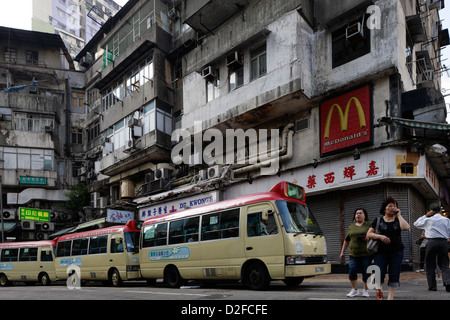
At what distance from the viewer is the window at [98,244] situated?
1650cm

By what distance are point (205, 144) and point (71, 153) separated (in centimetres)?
2092

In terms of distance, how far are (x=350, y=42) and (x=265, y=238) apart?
31.8 ft

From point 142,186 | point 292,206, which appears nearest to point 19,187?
point 142,186

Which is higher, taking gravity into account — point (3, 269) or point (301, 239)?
point (301, 239)

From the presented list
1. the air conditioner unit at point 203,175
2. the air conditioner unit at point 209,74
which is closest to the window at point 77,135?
the air conditioner unit at point 203,175

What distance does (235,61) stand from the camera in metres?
19.0

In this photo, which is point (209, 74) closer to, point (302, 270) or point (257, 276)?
point (257, 276)

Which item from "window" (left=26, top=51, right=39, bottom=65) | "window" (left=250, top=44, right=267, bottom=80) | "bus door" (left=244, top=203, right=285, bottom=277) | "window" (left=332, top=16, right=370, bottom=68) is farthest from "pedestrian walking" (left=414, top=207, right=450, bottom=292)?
"window" (left=26, top=51, right=39, bottom=65)

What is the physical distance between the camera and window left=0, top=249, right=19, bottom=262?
21.7 metres

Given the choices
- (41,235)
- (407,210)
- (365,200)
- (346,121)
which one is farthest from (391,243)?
(41,235)

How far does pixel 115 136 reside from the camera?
28312 millimetres

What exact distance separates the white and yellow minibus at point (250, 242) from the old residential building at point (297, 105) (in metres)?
5.32

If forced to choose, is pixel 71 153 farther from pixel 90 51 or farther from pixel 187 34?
pixel 187 34

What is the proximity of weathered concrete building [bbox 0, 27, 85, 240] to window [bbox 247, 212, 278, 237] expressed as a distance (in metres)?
26.4
